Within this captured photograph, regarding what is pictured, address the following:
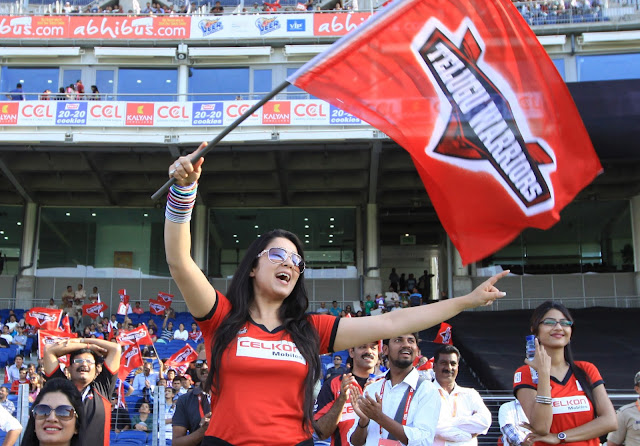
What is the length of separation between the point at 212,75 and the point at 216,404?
21937 millimetres

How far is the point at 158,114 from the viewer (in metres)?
20.8

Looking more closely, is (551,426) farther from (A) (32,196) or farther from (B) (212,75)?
(A) (32,196)

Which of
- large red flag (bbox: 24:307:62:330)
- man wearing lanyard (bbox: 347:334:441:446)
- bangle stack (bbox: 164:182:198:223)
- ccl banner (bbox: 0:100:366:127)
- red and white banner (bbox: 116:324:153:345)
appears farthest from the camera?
ccl banner (bbox: 0:100:366:127)

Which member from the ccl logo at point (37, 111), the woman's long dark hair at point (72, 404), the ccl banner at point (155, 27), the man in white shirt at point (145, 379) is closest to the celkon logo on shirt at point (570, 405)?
the woman's long dark hair at point (72, 404)

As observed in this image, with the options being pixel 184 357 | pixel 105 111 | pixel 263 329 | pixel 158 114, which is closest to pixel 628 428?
pixel 263 329

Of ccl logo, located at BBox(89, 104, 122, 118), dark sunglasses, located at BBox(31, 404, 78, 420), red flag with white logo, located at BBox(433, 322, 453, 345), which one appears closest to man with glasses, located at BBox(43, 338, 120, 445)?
dark sunglasses, located at BBox(31, 404, 78, 420)

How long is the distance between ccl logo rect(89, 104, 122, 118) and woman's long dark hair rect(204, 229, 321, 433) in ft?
62.3

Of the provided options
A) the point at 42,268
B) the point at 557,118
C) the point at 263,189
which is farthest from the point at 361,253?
the point at 557,118

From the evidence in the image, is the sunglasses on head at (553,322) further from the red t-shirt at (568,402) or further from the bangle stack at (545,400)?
the bangle stack at (545,400)

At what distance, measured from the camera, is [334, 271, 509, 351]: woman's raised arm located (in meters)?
2.88

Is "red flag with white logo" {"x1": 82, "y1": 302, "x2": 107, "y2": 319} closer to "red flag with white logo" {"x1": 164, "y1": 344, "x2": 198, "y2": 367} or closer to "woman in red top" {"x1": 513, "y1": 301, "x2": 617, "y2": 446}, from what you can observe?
"red flag with white logo" {"x1": 164, "y1": 344, "x2": 198, "y2": 367}

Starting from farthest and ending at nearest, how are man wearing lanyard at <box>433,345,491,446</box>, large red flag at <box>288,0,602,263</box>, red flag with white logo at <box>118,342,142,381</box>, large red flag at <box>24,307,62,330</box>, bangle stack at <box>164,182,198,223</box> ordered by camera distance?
large red flag at <box>24,307,62,330</box>
red flag with white logo at <box>118,342,142,381</box>
man wearing lanyard at <box>433,345,491,446</box>
large red flag at <box>288,0,602,263</box>
bangle stack at <box>164,182,198,223</box>

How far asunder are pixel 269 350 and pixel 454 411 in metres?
3.28

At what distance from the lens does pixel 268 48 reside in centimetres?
2333
